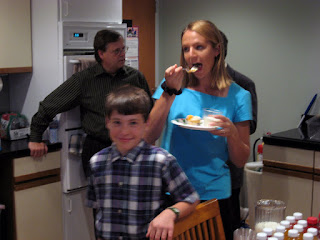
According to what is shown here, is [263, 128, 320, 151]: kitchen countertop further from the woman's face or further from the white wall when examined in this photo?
the woman's face

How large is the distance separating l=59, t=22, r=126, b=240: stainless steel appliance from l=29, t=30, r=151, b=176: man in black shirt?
Answer: 14 centimetres

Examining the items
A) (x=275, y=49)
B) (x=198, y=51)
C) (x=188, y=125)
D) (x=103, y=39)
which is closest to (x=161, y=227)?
(x=188, y=125)

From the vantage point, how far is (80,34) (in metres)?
3.33

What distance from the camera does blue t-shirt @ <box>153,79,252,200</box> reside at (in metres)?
1.91

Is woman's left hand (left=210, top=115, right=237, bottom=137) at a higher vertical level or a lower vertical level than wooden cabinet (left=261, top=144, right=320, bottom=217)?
higher

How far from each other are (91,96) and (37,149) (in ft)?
1.58

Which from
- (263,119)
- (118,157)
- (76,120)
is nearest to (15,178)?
(76,120)

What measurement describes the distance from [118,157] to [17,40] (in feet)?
6.30

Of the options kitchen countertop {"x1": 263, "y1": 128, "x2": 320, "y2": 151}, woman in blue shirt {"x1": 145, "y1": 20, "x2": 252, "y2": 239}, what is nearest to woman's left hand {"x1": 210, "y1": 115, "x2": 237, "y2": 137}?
woman in blue shirt {"x1": 145, "y1": 20, "x2": 252, "y2": 239}

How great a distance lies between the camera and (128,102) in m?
1.67

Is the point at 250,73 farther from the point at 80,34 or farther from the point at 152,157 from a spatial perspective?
the point at 152,157

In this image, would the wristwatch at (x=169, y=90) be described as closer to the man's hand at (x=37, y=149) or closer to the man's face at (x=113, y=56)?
the man's face at (x=113, y=56)

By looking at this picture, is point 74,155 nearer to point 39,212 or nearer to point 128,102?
point 39,212

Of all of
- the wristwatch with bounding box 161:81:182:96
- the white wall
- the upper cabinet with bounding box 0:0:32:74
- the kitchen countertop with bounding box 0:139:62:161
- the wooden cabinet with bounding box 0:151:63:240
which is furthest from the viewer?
the white wall
